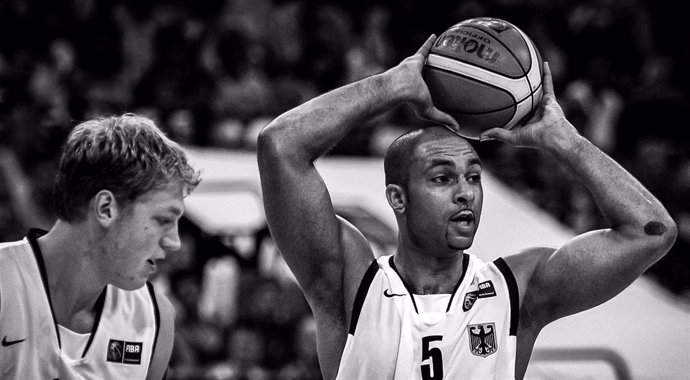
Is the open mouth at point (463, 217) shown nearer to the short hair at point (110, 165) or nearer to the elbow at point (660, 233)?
the elbow at point (660, 233)

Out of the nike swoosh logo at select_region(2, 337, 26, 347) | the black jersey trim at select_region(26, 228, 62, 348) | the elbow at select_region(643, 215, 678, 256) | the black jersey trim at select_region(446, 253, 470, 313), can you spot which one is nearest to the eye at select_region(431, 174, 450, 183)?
the black jersey trim at select_region(446, 253, 470, 313)

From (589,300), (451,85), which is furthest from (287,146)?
(589,300)

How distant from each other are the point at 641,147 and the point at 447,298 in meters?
6.94

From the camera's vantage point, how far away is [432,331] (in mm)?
3709

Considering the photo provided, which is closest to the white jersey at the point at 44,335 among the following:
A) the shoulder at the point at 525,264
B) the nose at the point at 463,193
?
the nose at the point at 463,193

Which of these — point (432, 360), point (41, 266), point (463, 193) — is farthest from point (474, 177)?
point (41, 266)

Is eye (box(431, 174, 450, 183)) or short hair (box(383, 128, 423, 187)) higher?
short hair (box(383, 128, 423, 187))

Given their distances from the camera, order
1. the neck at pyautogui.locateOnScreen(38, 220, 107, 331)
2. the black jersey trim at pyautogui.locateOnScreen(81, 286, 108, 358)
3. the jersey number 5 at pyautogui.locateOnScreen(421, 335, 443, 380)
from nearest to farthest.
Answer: the neck at pyautogui.locateOnScreen(38, 220, 107, 331) → the black jersey trim at pyautogui.locateOnScreen(81, 286, 108, 358) → the jersey number 5 at pyautogui.locateOnScreen(421, 335, 443, 380)

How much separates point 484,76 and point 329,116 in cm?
58

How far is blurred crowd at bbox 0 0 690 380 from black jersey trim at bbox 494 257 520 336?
345 centimetres

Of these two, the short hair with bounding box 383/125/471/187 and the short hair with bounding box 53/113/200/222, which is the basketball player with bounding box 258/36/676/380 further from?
the short hair with bounding box 53/113/200/222

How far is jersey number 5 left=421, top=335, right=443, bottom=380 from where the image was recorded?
12.0 feet

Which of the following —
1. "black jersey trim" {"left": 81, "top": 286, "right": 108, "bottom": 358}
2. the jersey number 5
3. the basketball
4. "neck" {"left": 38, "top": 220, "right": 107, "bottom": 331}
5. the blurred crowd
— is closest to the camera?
"neck" {"left": 38, "top": 220, "right": 107, "bottom": 331}

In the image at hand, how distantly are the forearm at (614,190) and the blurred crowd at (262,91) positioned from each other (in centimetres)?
370
